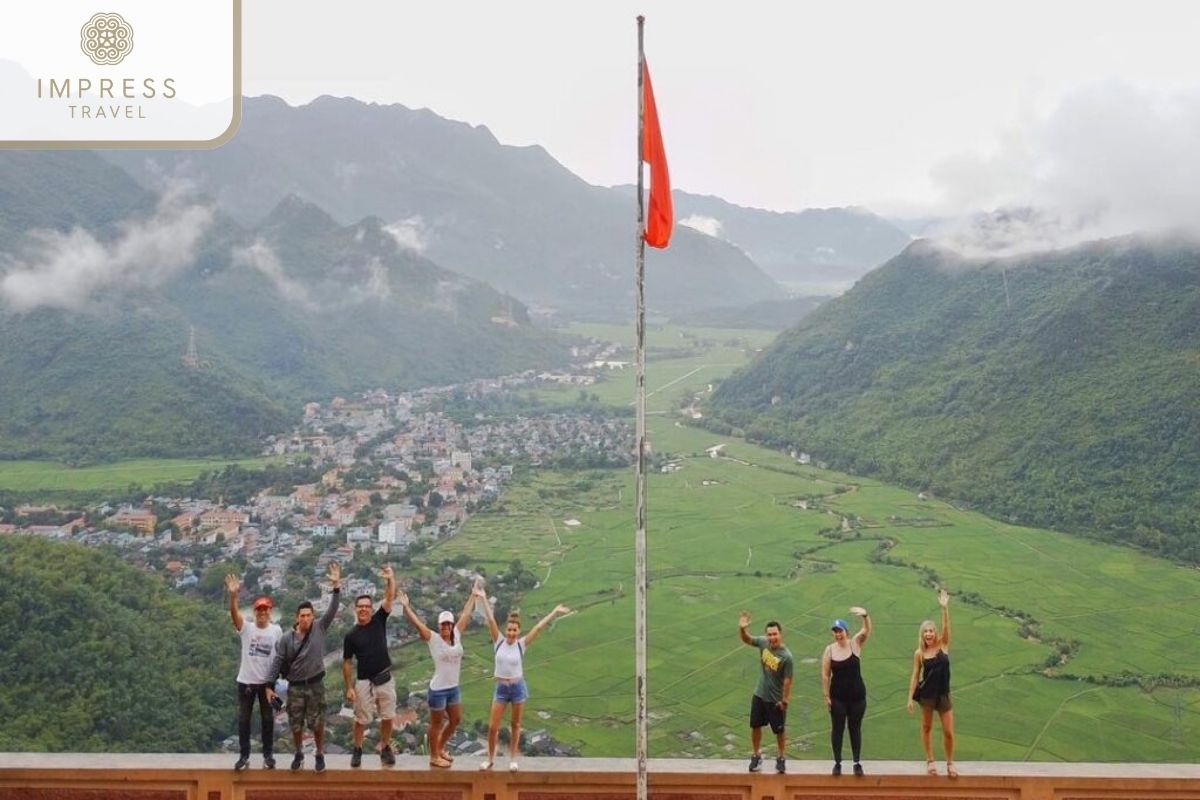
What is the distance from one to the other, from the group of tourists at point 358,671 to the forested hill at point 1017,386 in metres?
44.7

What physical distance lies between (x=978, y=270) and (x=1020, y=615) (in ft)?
145

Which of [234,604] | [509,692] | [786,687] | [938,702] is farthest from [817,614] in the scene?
[234,604]

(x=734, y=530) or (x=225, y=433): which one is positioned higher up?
(x=225, y=433)

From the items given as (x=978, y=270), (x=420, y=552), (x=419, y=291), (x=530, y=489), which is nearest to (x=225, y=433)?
(x=530, y=489)

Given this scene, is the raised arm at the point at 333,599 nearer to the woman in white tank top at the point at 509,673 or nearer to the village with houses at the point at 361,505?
the woman in white tank top at the point at 509,673

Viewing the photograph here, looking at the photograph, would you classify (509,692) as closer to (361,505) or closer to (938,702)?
(938,702)

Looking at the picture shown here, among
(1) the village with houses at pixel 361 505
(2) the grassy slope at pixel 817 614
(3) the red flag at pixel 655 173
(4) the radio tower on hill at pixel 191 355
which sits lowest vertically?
(2) the grassy slope at pixel 817 614

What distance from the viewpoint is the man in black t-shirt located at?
21.3ft

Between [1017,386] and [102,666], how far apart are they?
52085mm

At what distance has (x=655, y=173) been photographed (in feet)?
23.0

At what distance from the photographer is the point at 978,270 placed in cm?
7431

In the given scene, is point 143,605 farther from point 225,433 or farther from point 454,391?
point 454,391

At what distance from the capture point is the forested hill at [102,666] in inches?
843

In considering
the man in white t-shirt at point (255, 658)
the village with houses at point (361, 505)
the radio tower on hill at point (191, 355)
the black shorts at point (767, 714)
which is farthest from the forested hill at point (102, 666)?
the radio tower on hill at point (191, 355)
